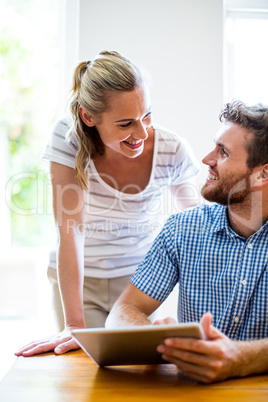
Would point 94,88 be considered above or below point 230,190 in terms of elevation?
above

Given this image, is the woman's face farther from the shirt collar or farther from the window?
the window

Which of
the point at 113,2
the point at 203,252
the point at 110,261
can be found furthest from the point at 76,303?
the point at 113,2

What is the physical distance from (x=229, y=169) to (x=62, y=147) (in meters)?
0.61

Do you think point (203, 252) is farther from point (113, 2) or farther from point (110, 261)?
point (113, 2)

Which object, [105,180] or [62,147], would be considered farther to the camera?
[105,180]

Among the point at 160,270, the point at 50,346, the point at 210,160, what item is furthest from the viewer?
the point at 210,160

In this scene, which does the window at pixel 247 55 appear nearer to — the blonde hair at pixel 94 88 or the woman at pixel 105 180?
the woman at pixel 105 180

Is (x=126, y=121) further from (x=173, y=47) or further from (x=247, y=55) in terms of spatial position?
(x=247, y=55)

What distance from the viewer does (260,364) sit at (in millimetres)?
1035

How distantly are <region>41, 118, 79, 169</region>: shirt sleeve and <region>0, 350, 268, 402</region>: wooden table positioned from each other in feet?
2.68

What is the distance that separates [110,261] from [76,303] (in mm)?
330

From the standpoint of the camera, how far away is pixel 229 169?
1.57 m

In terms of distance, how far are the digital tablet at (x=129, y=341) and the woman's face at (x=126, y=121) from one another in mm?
835

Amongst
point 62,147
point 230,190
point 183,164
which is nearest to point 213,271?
point 230,190
